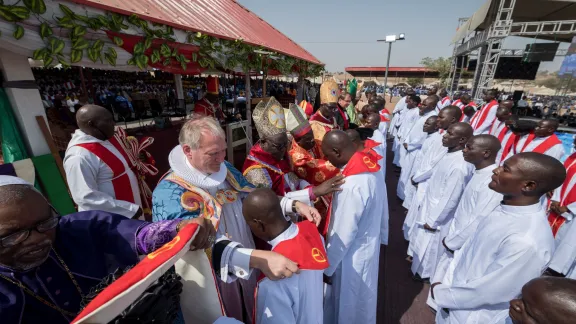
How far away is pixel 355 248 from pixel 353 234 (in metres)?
0.27

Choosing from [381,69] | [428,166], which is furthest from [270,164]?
[381,69]

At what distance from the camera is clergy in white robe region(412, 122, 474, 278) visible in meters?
3.09

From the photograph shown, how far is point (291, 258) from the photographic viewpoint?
1.51 meters

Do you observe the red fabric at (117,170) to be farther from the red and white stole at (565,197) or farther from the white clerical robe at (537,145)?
the white clerical robe at (537,145)

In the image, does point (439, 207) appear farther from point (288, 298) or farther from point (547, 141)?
point (547, 141)

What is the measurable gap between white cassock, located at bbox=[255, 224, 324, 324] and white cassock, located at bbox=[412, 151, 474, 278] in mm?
2305

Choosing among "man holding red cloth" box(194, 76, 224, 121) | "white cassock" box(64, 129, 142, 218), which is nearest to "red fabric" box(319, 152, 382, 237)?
"white cassock" box(64, 129, 142, 218)

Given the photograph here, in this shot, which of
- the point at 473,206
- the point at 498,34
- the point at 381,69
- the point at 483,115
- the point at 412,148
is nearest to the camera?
the point at 473,206

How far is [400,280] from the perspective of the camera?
3760 millimetres

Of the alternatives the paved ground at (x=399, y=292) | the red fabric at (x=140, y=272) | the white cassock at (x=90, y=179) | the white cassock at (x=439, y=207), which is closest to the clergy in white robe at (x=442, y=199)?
the white cassock at (x=439, y=207)

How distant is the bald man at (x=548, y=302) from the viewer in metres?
1.04

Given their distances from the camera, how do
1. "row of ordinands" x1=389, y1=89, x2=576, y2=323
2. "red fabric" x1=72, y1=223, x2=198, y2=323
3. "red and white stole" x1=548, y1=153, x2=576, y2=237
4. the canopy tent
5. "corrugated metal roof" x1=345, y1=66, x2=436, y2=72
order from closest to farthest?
1. "red fabric" x1=72, y1=223, x2=198, y2=323
2. "row of ordinands" x1=389, y1=89, x2=576, y2=323
3. "red and white stole" x1=548, y1=153, x2=576, y2=237
4. the canopy tent
5. "corrugated metal roof" x1=345, y1=66, x2=436, y2=72

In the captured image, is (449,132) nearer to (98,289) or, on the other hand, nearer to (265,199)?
(265,199)

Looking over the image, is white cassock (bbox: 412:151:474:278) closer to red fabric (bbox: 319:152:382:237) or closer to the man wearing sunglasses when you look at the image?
red fabric (bbox: 319:152:382:237)
